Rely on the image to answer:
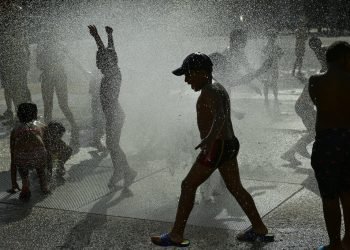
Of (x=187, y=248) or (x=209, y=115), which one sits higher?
(x=209, y=115)

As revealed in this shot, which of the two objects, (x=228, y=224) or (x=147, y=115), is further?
(x=147, y=115)

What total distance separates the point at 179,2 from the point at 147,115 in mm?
22057

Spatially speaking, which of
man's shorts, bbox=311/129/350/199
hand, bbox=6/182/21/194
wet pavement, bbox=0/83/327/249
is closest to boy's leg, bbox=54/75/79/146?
wet pavement, bbox=0/83/327/249

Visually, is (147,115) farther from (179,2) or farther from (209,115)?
(179,2)

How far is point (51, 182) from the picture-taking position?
729 cm

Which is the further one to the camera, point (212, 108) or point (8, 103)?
point (8, 103)

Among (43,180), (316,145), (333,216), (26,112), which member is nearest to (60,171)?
(43,180)

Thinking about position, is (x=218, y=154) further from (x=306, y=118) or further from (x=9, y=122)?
(x=9, y=122)

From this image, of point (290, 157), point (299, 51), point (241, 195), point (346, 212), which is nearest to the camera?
point (346, 212)

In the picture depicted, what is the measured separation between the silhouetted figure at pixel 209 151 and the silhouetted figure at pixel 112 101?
1937 mm

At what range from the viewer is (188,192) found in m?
4.91

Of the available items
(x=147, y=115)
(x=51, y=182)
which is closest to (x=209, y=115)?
(x=51, y=182)

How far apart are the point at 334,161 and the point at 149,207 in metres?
2.22

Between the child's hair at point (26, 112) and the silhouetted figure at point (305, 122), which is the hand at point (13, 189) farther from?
the silhouetted figure at point (305, 122)
